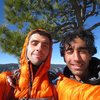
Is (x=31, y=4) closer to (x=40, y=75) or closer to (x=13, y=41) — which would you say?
(x=13, y=41)

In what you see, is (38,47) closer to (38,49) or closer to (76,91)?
(38,49)

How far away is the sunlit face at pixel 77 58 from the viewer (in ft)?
4.94

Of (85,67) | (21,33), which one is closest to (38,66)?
(85,67)

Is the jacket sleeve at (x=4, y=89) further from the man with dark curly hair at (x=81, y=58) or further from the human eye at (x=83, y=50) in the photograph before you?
the human eye at (x=83, y=50)

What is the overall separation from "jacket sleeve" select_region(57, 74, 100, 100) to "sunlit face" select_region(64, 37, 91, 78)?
0.08m

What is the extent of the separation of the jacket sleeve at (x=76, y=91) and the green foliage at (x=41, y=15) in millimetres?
5201

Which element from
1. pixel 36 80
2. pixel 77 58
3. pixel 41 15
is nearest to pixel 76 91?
pixel 77 58

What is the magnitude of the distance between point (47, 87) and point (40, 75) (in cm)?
9

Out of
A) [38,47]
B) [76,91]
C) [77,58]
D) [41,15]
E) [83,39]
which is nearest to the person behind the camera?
[76,91]

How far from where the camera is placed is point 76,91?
126 centimetres

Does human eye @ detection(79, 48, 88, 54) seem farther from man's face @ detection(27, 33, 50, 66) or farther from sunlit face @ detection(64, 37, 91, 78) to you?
man's face @ detection(27, 33, 50, 66)

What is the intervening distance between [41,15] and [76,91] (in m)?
6.26

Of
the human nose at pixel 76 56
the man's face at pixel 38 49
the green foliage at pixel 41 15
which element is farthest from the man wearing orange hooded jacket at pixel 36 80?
the green foliage at pixel 41 15

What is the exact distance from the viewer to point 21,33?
22.2 feet
